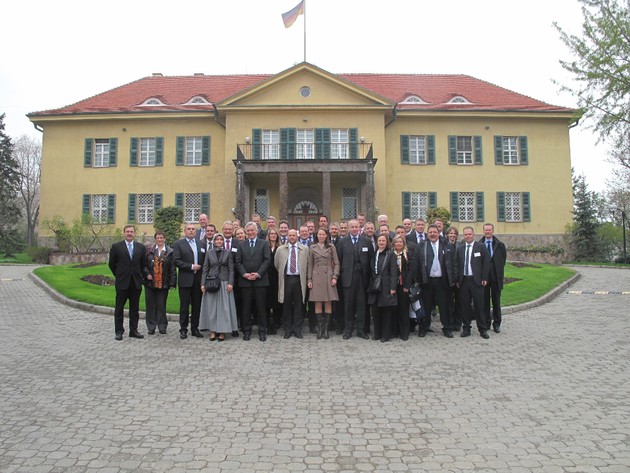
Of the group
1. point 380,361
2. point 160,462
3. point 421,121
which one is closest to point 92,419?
point 160,462

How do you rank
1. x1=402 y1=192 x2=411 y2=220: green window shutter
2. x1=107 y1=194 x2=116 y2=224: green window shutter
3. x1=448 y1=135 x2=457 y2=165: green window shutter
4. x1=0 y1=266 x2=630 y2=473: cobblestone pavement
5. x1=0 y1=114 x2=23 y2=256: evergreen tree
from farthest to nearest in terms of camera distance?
x1=0 y1=114 x2=23 y2=256: evergreen tree < x1=448 y1=135 x2=457 y2=165: green window shutter < x1=107 y1=194 x2=116 y2=224: green window shutter < x1=402 y1=192 x2=411 y2=220: green window shutter < x1=0 y1=266 x2=630 y2=473: cobblestone pavement

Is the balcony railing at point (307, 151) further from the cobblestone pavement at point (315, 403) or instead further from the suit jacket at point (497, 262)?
the cobblestone pavement at point (315, 403)

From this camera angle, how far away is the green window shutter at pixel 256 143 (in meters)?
25.7

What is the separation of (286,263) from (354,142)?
59.8 ft

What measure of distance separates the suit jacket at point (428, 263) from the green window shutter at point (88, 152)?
24545 mm

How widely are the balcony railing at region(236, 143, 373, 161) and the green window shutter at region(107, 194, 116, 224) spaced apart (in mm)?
8235

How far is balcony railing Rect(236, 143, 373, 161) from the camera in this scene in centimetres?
2562

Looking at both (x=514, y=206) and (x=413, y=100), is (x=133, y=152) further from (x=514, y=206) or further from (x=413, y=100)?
(x=514, y=206)

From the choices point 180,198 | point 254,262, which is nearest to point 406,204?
point 180,198

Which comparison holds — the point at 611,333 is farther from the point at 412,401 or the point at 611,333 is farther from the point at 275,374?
the point at 275,374

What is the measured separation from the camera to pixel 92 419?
14.6 ft

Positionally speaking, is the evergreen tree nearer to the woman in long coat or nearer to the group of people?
→ the group of people

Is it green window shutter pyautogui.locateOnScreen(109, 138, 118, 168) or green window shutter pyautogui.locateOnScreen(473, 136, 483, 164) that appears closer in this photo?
green window shutter pyautogui.locateOnScreen(473, 136, 483, 164)

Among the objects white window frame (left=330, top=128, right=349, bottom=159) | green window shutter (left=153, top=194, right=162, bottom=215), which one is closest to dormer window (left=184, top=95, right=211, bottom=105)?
green window shutter (left=153, top=194, right=162, bottom=215)
